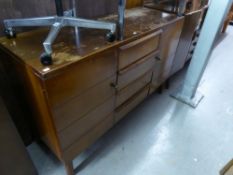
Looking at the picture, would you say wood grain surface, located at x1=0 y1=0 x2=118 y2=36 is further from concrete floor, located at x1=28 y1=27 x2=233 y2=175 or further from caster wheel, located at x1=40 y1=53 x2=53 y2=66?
concrete floor, located at x1=28 y1=27 x2=233 y2=175

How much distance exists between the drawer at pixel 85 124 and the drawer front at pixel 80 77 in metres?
0.19

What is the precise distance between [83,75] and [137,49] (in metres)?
0.43

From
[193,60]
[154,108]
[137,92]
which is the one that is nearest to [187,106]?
[154,108]

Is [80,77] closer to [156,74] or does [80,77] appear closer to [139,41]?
[139,41]

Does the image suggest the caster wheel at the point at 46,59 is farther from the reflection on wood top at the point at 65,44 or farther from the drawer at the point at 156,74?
the drawer at the point at 156,74

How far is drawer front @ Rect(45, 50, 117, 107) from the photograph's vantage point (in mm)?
688

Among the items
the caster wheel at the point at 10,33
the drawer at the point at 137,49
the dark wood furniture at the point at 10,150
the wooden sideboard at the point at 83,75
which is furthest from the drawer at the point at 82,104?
the caster wheel at the point at 10,33

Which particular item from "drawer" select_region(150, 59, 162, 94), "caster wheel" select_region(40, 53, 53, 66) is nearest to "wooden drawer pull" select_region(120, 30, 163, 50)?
"drawer" select_region(150, 59, 162, 94)

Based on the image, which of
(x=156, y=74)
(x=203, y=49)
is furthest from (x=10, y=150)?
(x=203, y=49)

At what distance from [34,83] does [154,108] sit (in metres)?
1.23

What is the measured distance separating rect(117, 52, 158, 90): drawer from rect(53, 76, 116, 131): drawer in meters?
0.08

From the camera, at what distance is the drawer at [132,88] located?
117 cm

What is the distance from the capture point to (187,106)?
1.76 metres

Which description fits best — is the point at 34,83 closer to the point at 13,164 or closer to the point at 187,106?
the point at 13,164
